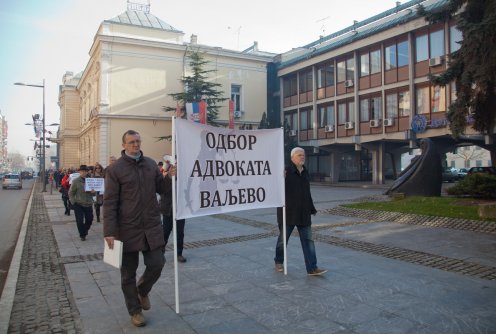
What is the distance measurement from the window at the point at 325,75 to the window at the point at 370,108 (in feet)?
15.0

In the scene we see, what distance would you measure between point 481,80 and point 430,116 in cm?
1902

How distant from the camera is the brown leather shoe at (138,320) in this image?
4383 mm

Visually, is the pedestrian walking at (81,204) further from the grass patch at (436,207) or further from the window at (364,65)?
the window at (364,65)

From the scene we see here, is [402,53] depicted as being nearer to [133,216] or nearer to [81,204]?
[81,204]

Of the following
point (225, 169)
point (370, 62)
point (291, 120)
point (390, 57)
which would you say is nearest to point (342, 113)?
point (370, 62)

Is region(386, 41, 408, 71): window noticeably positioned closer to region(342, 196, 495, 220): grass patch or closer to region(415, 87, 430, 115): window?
region(415, 87, 430, 115): window

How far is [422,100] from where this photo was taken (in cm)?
2956

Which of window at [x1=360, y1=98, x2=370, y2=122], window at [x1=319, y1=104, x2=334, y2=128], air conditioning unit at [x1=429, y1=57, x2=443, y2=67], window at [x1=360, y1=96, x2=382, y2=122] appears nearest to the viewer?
air conditioning unit at [x1=429, y1=57, x2=443, y2=67]

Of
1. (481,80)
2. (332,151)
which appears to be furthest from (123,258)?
(332,151)

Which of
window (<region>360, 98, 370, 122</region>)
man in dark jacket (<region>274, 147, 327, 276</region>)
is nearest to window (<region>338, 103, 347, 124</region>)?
window (<region>360, 98, 370, 122</region>)

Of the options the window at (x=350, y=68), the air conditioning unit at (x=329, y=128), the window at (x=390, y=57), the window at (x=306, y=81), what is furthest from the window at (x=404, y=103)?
the window at (x=306, y=81)

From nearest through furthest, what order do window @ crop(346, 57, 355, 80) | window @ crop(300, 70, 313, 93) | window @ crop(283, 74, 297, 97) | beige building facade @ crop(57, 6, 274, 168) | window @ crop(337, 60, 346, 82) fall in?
window @ crop(346, 57, 355, 80), window @ crop(337, 60, 346, 82), beige building facade @ crop(57, 6, 274, 168), window @ crop(300, 70, 313, 93), window @ crop(283, 74, 297, 97)

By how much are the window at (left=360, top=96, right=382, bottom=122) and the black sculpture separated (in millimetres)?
18031

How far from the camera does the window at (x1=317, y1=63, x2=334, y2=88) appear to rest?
125 feet
